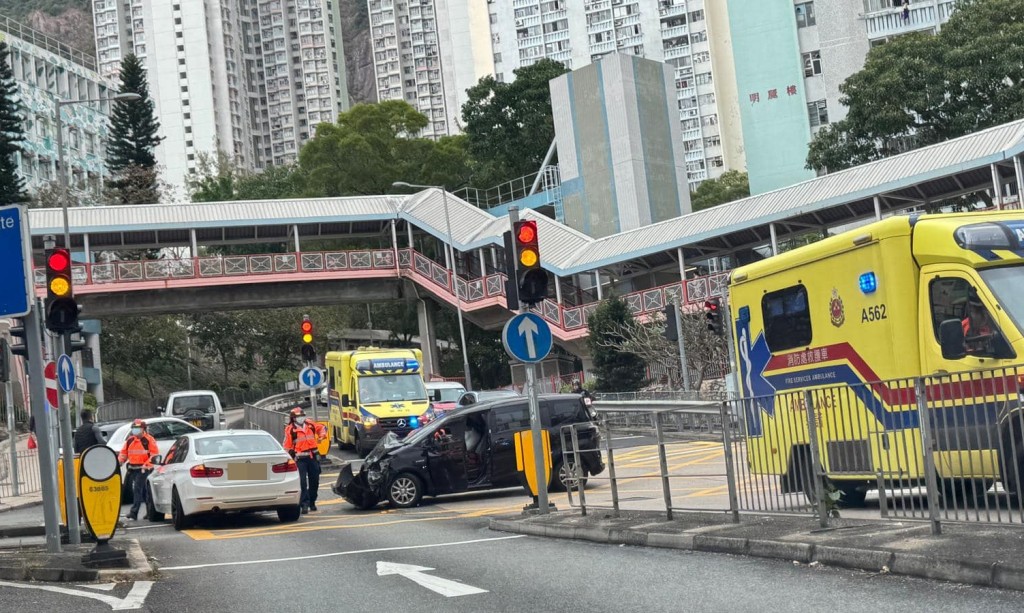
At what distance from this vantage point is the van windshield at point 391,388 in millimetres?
33531

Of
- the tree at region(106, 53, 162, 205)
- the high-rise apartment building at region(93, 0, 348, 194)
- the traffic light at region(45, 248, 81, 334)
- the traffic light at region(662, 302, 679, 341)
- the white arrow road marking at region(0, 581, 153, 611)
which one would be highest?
the high-rise apartment building at region(93, 0, 348, 194)

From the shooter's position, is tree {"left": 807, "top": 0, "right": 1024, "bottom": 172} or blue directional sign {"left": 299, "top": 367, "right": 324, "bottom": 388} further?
tree {"left": 807, "top": 0, "right": 1024, "bottom": 172}

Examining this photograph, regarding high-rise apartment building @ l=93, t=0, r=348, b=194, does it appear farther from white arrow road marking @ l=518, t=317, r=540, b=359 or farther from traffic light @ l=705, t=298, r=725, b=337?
white arrow road marking @ l=518, t=317, r=540, b=359

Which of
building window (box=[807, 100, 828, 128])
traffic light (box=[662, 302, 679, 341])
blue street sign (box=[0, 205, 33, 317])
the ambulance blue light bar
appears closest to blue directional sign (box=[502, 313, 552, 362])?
the ambulance blue light bar

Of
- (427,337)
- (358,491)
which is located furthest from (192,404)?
(427,337)

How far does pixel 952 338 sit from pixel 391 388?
23439mm

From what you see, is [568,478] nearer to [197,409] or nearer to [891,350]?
[891,350]

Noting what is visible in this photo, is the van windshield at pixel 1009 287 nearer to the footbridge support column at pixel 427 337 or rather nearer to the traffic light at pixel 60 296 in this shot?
the traffic light at pixel 60 296

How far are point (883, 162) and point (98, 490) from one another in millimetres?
35409

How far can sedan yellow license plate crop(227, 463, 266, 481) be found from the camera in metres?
18.1

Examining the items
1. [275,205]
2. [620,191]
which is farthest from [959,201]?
[275,205]

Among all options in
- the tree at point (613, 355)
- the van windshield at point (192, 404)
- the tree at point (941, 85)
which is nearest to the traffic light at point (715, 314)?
the tree at point (613, 355)

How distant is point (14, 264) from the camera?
1325cm

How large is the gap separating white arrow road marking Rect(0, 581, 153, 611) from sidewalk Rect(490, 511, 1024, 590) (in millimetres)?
4591
